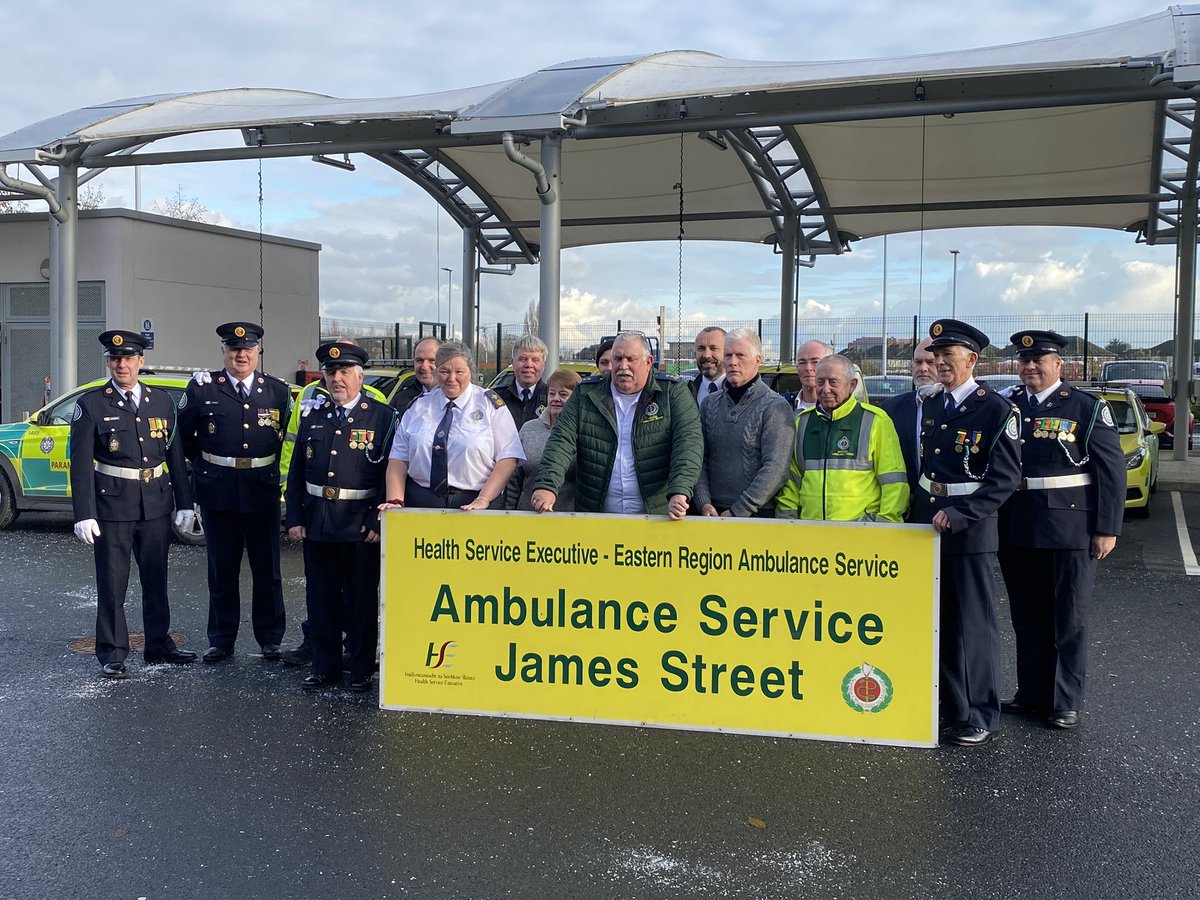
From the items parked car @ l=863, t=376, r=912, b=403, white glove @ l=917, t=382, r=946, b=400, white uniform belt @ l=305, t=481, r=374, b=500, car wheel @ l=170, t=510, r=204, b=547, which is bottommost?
car wheel @ l=170, t=510, r=204, b=547

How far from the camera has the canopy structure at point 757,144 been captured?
35.2 ft

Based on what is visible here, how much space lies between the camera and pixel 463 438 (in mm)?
5824

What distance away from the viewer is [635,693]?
5.25 meters

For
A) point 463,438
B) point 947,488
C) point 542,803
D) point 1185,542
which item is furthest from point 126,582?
point 1185,542

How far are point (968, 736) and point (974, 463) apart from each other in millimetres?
1286

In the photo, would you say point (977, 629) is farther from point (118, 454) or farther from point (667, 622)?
point (118, 454)

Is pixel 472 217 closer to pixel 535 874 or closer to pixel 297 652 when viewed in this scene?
pixel 297 652

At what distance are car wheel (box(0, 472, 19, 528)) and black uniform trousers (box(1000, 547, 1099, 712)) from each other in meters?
9.96

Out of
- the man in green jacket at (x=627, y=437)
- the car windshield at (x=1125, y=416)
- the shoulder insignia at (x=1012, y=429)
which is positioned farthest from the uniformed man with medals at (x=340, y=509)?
the car windshield at (x=1125, y=416)

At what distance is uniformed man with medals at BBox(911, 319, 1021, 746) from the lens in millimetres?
5090

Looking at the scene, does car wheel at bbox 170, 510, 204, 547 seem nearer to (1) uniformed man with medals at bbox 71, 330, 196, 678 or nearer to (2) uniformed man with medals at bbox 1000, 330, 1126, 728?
(1) uniformed man with medals at bbox 71, 330, 196, 678

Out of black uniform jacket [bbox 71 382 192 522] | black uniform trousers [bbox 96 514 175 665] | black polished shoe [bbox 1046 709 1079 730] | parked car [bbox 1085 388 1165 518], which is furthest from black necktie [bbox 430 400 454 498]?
parked car [bbox 1085 388 1165 518]

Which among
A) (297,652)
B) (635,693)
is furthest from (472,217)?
(635,693)

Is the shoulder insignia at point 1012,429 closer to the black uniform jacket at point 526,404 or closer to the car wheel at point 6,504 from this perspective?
the black uniform jacket at point 526,404
